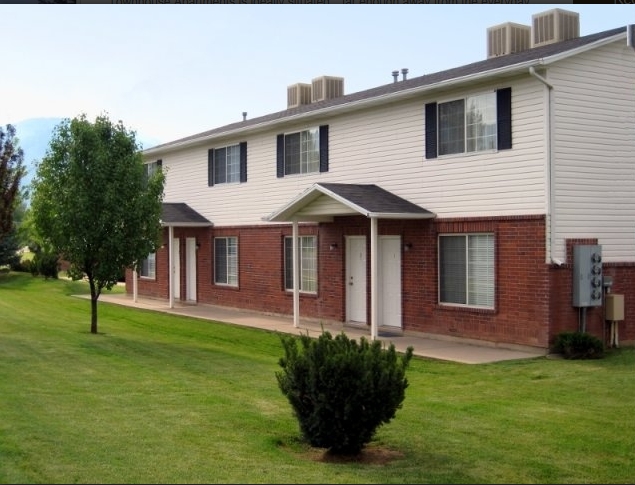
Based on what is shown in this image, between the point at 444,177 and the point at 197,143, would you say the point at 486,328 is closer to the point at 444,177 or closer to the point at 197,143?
the point at 444,177

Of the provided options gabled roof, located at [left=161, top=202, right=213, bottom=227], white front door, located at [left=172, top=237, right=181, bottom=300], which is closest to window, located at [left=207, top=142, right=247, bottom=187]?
gabled roof, located at [left=161, top=202, right=213, bottom=227]

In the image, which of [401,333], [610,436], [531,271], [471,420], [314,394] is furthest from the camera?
[401,333]

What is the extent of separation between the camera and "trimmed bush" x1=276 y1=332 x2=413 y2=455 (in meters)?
7.63

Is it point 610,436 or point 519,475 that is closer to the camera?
point 519,475

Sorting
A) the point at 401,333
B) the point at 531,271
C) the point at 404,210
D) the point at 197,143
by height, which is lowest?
the point at 401,333

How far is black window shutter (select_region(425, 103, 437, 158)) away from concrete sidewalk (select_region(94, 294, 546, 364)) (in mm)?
3906

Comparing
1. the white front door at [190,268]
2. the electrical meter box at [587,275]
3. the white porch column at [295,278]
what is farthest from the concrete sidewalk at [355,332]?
the electrical meter box at [587,275]

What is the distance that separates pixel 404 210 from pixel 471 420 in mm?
8371

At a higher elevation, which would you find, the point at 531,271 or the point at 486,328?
the point at 531,271

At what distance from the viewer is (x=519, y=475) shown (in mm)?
7133

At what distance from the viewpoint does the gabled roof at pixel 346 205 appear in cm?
1720

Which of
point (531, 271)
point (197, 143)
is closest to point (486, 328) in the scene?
point (531, 271)

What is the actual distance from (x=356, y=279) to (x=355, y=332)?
55.4 inches

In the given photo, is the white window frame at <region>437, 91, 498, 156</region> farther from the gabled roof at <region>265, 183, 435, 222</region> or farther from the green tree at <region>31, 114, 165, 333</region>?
the green tree at <region>31, 114, 165, 333</region>
